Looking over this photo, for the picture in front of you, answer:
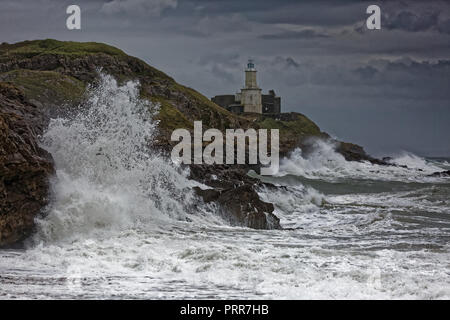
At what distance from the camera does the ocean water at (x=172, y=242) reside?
996 centimetres

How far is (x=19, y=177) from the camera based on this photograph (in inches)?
521

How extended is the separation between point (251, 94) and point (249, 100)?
72 cm

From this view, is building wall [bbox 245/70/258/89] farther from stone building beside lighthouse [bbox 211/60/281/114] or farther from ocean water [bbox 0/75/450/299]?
ocean water [bbox 0/75/450/299]

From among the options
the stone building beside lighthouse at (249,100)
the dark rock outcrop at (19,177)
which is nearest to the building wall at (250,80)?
the stone building beside lighthouse at (249,100)

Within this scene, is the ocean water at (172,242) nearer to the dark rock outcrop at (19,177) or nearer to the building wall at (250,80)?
the dark rock outcrop at (19,177)

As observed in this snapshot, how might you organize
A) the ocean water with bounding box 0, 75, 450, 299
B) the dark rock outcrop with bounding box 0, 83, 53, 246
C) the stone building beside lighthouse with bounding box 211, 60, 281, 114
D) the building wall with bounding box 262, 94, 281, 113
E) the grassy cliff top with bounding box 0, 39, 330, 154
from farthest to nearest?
the building wall with bounding box 262, 94, 281, 113
the stone building beside lighthouse with bounding box 211, 60, 281, 114
the grassy cliff top with bounding box 0, 39, 330, 154
the dark rock outcrop with bounding box 0, 83, 53, 246
the ocean water with bounding box 0, 75, 450, 299

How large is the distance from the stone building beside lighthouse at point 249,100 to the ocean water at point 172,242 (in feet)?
190

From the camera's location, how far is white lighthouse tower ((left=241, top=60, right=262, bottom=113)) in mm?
81750

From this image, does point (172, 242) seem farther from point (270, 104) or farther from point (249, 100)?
point (270, 104)

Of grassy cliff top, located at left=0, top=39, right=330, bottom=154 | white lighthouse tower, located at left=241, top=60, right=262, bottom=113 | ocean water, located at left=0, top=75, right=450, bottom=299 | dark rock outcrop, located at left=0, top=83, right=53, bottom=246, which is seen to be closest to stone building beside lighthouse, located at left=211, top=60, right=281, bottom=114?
white lighthouse tower, located at left=241, top=60, right=262, bottom=113

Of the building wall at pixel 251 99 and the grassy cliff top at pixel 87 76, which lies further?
the building wall at pixel 251 99

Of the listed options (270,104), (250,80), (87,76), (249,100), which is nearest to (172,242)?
(87,76)
